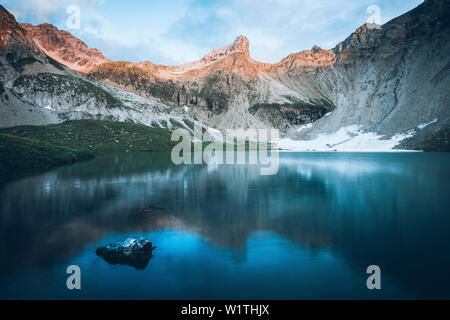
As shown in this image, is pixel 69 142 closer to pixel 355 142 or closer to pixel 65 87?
pixel 65 87

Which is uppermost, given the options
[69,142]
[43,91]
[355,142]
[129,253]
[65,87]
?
[65,87]

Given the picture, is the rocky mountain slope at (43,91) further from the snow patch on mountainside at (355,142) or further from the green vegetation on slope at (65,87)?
the snow patch on mountainside at (355,142)

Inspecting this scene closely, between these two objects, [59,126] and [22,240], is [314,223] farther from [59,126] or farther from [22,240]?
[59,126]

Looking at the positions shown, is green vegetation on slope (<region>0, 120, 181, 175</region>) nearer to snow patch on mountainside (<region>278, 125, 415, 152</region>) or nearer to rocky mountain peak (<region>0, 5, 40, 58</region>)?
rocky mountain peak (<region>0, 5, 40, 58</region>)

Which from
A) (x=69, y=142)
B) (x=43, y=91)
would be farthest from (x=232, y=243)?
(x=43, y=91)

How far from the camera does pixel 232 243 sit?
641 inches

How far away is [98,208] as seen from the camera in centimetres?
2430

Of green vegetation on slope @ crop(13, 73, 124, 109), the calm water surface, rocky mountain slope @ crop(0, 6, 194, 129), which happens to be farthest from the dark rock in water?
green vegetation on slope @ crop(13, 73, 124, 109)

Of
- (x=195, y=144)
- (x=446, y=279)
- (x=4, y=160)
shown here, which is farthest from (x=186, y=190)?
(x=195, y=144)

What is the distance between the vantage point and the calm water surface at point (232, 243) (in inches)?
451

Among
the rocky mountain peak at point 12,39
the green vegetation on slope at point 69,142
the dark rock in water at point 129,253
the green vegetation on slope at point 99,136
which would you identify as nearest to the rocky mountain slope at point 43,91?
the rocky mountain peak at point 12,39

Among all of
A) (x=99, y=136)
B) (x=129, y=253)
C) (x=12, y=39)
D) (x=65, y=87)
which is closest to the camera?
(x=129, y=253)

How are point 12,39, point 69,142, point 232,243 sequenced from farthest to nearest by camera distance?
point 12,39, point 69,142, point 232,243

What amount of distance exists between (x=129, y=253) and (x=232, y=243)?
5798 millimetres
